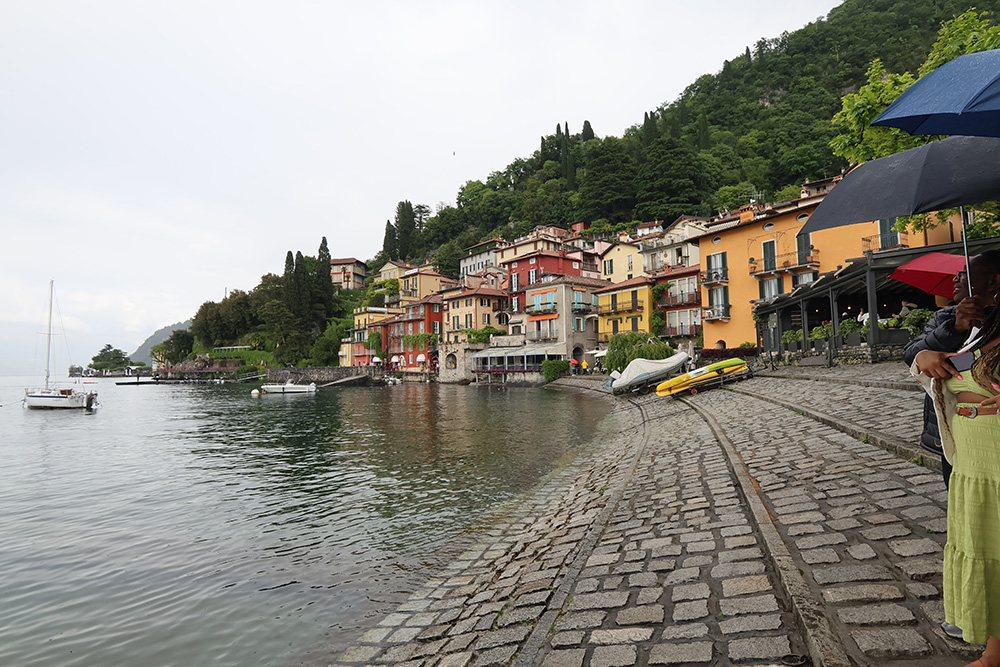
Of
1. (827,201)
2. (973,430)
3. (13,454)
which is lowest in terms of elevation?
(13,454)

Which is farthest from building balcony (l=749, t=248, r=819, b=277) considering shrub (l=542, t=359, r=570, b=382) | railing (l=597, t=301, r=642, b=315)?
shrub (l=542, t=359, r=570, b=382)

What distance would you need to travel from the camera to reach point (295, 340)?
82062mm

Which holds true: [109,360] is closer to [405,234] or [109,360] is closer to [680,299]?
[405,234]

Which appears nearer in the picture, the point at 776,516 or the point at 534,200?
the point at 776,516

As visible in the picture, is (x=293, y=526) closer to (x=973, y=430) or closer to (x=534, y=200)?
(x=973, y=430)

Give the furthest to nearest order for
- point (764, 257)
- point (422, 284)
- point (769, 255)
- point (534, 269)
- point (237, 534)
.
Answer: point (422, 284) < point (534, 269) < point (764, 257) < point (769, 255) < point (237, 534)

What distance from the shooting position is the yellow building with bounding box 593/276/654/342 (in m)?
44.7

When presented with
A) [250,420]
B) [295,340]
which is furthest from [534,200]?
[250,420]

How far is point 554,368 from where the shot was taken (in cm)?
4681

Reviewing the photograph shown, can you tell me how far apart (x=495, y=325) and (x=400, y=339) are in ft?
56.8

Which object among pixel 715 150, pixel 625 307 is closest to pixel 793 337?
pixel 625 307

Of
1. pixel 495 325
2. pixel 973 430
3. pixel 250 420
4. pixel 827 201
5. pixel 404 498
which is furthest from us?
pixel 495 325

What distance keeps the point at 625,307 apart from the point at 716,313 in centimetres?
1148

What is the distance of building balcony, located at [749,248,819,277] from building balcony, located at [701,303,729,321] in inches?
129
